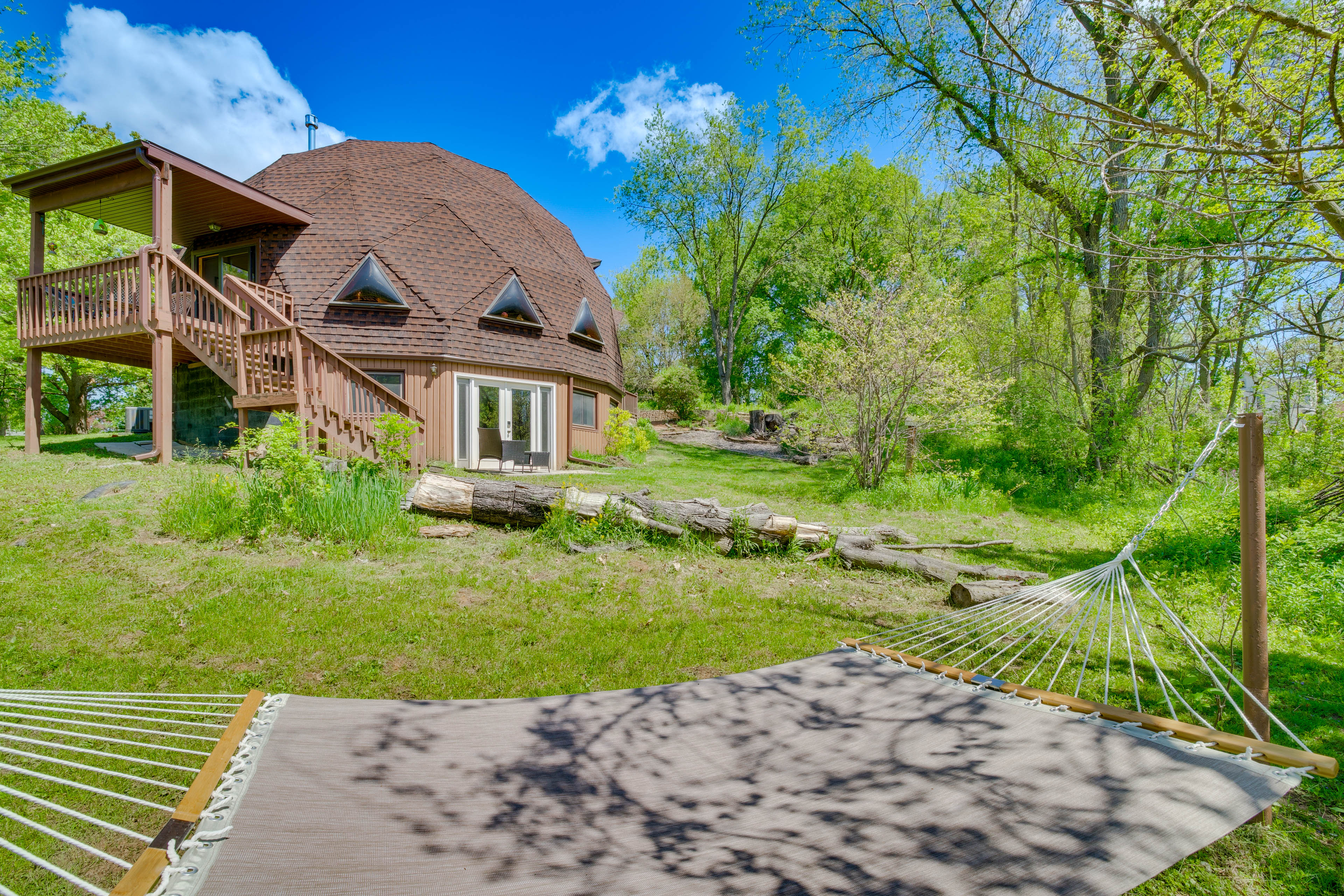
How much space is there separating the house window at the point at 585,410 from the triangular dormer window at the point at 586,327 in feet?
4.07

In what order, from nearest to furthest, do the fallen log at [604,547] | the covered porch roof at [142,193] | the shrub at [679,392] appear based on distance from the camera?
the fallen log at [604,547] → the covered porch roof at [142,193] → the shrub at [679,392]

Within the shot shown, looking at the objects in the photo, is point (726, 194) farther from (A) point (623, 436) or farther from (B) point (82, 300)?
(B) point (82, 300)

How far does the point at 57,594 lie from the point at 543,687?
3.38 metres

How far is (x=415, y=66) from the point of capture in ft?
43.4

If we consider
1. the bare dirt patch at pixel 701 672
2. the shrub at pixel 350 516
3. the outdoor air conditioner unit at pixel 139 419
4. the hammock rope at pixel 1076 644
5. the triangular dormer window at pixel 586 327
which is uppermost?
the triangular dormer window at pixel 586 327

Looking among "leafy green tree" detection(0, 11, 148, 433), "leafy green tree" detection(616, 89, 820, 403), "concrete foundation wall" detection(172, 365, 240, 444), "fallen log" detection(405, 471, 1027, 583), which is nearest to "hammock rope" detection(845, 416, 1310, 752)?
"fallen log" detection(405, 471, 1027, 583)

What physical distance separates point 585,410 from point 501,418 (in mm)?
2507

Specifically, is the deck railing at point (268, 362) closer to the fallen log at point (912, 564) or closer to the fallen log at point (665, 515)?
the fallen log at point (665, 515)

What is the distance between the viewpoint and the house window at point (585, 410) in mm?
13555

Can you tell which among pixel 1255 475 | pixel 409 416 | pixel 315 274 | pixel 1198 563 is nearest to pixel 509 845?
pixel 1255 475

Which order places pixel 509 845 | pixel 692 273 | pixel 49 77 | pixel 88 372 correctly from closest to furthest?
pixel 509 845 < pixel 49 77 < pixel 88 372 < pixel 692 273

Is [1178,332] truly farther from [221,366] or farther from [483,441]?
[221,366]

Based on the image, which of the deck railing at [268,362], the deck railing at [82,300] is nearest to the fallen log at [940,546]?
the deck railing at [268,362]

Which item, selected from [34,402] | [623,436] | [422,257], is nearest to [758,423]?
[623,436]
